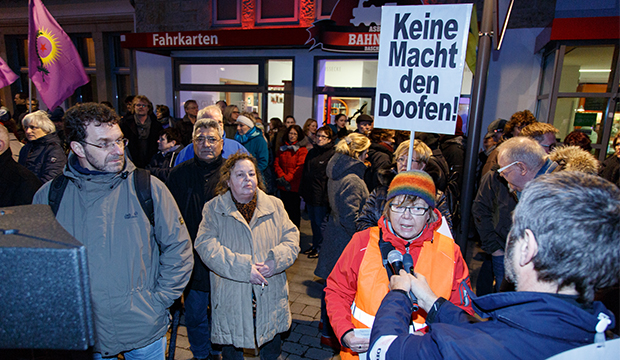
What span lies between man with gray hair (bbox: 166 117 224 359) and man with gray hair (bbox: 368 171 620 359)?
2.49m

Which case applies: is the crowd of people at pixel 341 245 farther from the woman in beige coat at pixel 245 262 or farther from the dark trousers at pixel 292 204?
the dark trousers at pixel 292 204

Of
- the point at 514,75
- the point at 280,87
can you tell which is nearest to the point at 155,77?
the point at 280,87

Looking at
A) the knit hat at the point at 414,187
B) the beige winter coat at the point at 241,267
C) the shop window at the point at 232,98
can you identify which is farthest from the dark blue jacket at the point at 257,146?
the shop window at the point at 232,98

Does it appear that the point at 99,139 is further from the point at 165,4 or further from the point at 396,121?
the point at 165,4

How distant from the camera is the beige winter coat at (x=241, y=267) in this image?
2717 mm

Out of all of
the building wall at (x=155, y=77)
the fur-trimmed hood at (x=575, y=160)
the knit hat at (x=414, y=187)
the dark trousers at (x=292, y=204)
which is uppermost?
the building wall at (x=155, y=77)

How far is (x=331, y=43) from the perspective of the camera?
8.55 metres

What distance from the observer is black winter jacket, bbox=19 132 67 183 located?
13.6 feet

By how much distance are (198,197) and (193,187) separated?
117 mm

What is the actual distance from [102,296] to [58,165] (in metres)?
2.91

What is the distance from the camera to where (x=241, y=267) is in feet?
8.72

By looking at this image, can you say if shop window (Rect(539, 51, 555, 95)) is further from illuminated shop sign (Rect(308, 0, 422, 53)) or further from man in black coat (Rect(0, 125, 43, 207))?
man in black coat (Rect(0, 125, 43, 207))

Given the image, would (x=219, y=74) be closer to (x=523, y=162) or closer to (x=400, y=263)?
(x=523, y=162)

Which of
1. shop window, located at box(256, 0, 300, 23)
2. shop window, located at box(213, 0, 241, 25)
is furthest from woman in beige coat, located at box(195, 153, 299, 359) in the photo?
shop window, located at box(213, 0, 241, 25)
